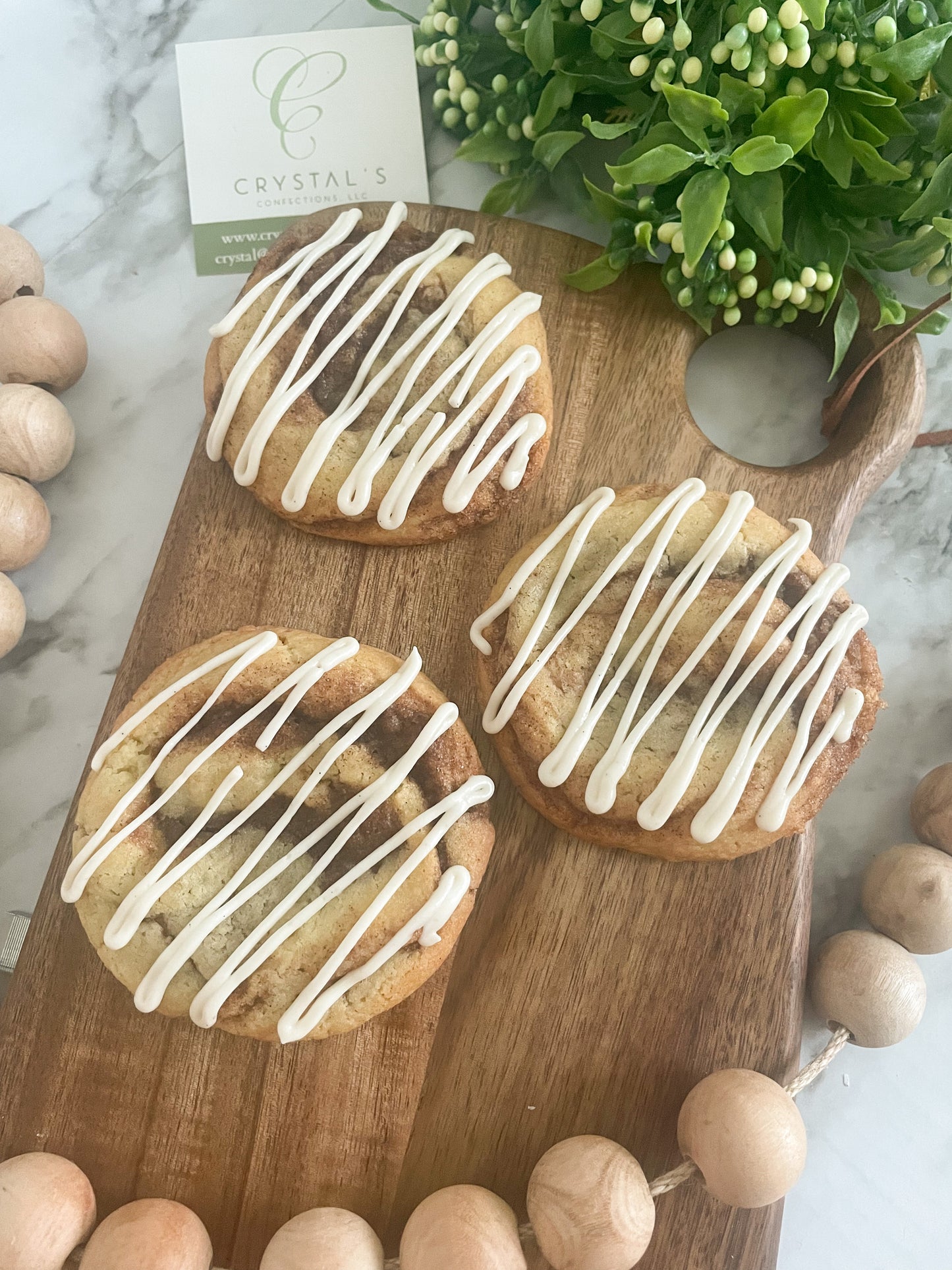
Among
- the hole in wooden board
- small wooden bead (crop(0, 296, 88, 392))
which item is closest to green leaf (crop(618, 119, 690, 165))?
the hole in wooden board

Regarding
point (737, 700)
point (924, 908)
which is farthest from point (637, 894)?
point (924, 908)

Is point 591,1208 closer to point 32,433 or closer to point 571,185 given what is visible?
point 32,433

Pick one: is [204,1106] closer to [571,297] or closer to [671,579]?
[671,579]

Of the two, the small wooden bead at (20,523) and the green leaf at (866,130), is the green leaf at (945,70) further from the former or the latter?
the small wooden bead at (20,523)

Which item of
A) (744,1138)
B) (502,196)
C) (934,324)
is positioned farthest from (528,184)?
(744,1138)

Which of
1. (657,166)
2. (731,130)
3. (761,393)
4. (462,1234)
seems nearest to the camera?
(462,1234)

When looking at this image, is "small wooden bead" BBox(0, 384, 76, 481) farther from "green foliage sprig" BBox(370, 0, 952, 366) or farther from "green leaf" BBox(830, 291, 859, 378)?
"green leaf" BBox(830, 291, 859, 378)
